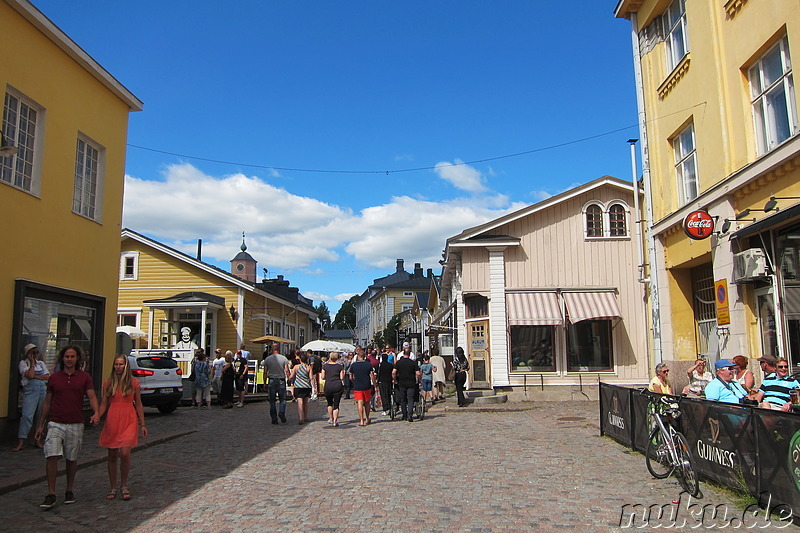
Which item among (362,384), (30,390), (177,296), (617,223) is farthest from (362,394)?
(177,296)

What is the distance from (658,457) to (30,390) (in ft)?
31.5

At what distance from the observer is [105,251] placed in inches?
591

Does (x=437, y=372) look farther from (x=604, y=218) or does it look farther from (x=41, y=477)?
(x=41, y=477)

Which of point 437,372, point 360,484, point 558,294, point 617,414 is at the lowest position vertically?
point 360,484

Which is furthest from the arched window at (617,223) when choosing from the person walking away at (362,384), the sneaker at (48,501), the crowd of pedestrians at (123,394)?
the sneaker at (48,501)

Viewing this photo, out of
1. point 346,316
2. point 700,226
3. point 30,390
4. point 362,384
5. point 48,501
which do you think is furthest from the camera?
point 346,316

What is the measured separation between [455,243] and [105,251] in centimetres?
989

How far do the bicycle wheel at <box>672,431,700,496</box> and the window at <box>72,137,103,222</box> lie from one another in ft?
38.8

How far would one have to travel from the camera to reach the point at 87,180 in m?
14.4

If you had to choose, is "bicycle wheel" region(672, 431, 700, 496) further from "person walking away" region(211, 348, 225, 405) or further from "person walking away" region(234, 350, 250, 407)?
"person walking away" region(211, 348, 225, 405)

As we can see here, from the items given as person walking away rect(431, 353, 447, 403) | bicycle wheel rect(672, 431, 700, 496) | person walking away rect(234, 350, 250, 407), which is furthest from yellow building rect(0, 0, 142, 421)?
bicycle wheel rect(672, 431, 700, 496)

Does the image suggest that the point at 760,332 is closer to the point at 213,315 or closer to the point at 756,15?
→ the point at 756,15

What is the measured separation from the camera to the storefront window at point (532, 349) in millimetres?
20438

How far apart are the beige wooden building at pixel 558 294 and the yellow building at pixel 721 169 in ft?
17.8
